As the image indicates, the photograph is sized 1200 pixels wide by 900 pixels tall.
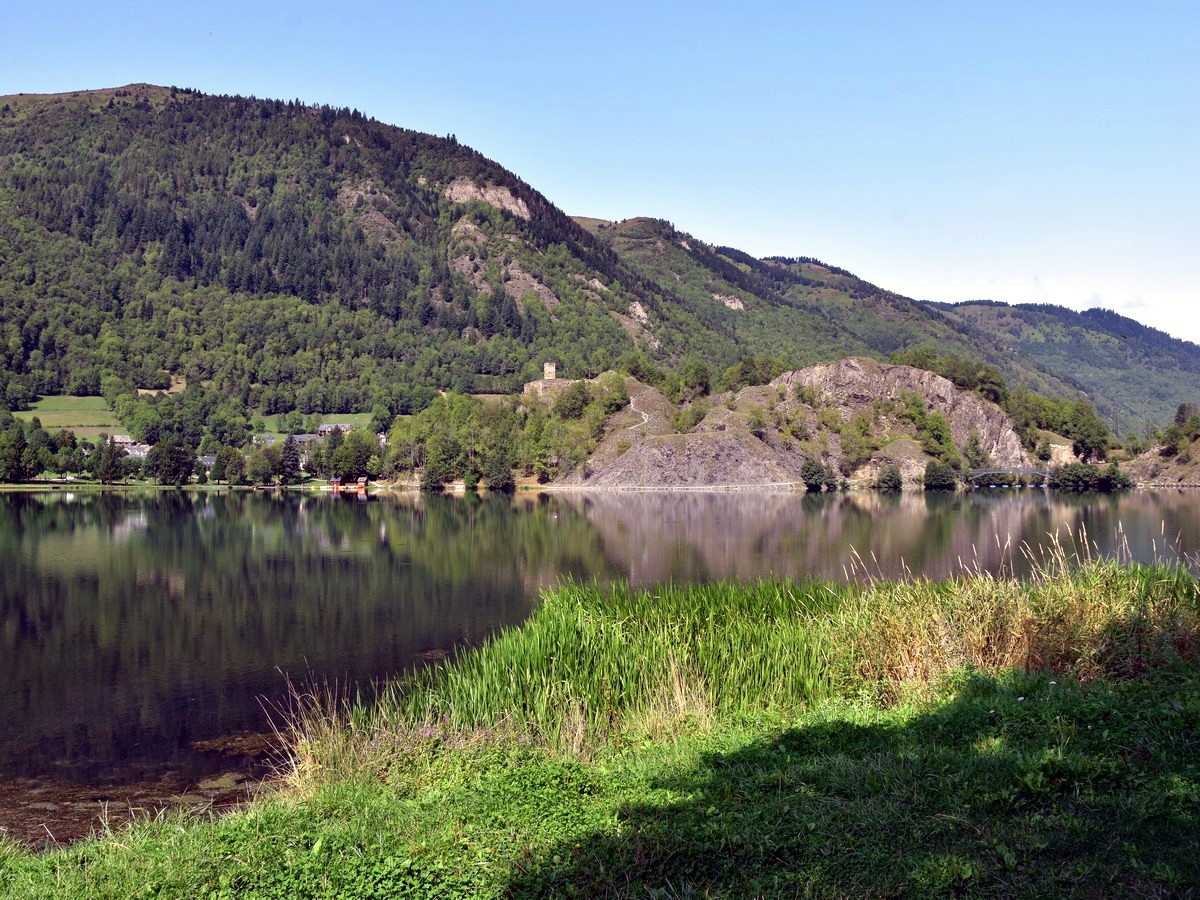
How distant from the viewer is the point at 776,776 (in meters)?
9.46

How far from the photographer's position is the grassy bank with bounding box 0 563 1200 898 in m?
7.54

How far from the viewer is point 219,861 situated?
336 inches

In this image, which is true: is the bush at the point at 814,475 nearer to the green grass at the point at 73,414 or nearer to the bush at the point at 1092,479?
the bush at the point at 1092,479

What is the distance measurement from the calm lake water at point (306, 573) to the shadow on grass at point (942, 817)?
5.42 meters

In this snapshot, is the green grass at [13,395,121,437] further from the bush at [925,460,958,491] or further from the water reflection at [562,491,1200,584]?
Result: the bush at [925,460,958,491]

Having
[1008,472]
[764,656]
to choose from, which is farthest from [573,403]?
[764,656]

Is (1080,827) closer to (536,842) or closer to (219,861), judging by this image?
(536,842)

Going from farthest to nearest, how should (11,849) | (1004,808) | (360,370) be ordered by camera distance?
(360,370) → (11,849) → (1004,808)

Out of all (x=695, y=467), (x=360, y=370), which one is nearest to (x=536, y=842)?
(x=695, y=467)

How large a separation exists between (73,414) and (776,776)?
151 meters

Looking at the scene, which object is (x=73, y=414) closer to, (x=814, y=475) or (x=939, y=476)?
(x=814, y=475)

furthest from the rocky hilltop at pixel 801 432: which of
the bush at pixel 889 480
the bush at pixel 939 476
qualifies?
the bush at pixel 889 480

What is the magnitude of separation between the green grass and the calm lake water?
49.1m

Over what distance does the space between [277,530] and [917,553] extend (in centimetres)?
4076
